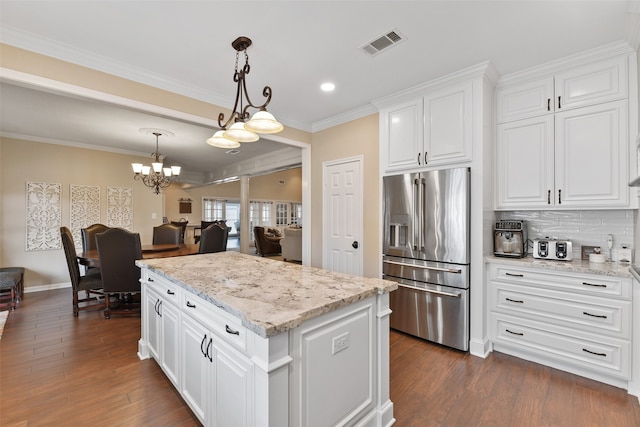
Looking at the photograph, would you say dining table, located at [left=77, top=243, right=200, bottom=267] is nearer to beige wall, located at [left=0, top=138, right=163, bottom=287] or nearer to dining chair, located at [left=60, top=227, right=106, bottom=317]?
dining chair, located at [left=60, top=227, right=106, bottom=317]

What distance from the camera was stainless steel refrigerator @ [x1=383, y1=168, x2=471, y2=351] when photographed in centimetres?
266

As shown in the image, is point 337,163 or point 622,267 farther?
point 337,163

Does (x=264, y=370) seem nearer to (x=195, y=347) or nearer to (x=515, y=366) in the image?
(x=195, y=347)

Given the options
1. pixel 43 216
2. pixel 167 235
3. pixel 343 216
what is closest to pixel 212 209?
pixel 167 235

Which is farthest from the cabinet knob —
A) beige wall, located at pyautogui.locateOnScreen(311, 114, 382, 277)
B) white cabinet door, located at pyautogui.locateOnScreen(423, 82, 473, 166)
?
white cabinet door, located at pyautogui.locateOnScreen(423, 82, 473, 166)

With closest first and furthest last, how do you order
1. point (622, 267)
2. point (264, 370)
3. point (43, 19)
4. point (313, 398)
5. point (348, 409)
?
point (264, 370)
point (313, 398)
point (348, 409)
point (43, 19)
point (622, 267)

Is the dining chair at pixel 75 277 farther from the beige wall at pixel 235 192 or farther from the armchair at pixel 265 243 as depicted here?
the beige wall at pixel 235 192

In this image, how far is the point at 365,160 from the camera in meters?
3.68

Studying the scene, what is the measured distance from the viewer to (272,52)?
2426mm

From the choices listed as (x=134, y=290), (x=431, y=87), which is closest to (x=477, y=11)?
(x=431, y=87)

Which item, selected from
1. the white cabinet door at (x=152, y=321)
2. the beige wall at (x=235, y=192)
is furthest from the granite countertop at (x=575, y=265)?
the beige wall at (x=235, y=192)

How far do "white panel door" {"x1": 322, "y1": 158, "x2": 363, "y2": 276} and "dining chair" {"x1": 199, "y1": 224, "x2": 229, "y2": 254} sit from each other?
4.92 ft

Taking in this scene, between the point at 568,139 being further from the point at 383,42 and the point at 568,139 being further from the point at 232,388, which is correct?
the point at 232,388

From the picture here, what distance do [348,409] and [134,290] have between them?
313cm
